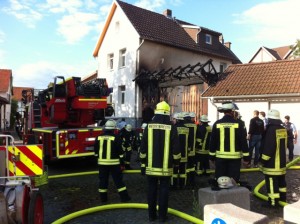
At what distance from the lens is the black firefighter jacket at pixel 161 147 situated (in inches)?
205

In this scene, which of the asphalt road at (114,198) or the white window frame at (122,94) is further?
the white window frame at (122,94)

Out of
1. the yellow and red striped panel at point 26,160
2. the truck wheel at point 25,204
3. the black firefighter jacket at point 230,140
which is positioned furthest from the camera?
the black firefighter jacket at point 230,140

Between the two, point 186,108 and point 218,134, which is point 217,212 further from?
point 186,108

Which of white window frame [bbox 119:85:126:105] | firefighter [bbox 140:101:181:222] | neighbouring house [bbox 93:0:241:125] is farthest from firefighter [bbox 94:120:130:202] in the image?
white window frame [bbox 119:85:126:105]

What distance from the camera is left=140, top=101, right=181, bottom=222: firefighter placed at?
518 cm

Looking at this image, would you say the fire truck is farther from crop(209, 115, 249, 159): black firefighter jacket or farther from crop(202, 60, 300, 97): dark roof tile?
crop(202, 60, 300, 97): dark roof tile

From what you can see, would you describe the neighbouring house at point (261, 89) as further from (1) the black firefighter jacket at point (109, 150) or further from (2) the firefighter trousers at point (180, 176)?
(1) the black firefighter jacket at point (109, 150)

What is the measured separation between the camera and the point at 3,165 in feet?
14.9

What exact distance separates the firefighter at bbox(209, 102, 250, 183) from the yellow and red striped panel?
324 centimetres

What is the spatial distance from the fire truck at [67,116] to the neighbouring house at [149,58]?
8.74m

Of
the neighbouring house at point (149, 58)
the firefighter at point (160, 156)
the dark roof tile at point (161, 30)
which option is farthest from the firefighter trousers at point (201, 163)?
the dark roof tile at point (161, 30)

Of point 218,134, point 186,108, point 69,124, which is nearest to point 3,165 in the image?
point 218,134

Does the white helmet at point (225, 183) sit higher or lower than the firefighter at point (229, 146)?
lower

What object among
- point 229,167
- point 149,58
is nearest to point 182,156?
point 229,167
